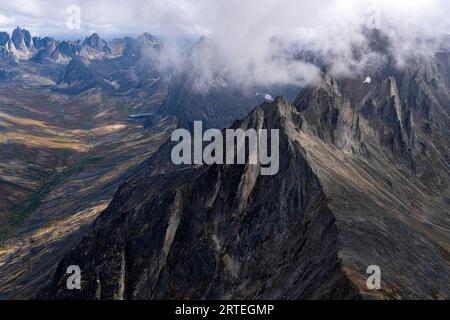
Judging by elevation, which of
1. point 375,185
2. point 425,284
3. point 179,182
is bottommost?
point 425,284

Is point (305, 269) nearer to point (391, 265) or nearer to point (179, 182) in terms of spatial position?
point (391, 265)

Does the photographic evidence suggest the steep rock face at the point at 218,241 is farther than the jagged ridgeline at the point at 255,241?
Yes

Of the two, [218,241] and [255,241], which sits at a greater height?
[218,241]

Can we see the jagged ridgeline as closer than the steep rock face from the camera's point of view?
Yes

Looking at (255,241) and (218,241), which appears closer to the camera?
(255,241)

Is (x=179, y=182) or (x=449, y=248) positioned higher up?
(x=179, y=182)
